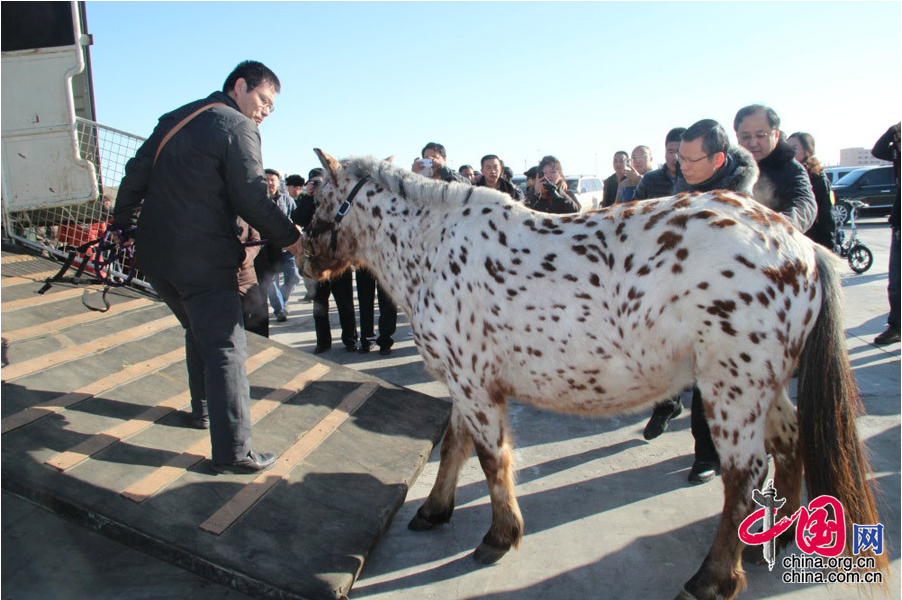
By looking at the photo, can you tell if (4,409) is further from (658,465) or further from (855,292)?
(855,292)

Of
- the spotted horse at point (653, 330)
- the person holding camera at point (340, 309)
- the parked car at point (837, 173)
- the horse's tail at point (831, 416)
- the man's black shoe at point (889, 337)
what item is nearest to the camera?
the spotted horse at point (653, 330)

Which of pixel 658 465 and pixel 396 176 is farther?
pixel 658 465

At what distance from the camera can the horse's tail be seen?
2441 millimetres

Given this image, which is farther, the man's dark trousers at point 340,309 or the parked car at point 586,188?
the parked car at point 586,188

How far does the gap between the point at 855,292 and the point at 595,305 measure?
8489mm

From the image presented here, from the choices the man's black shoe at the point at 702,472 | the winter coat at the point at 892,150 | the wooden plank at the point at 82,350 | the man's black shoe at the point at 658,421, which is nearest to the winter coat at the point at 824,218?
the winter coat at the point at 892,150

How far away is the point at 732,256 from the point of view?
2291mm

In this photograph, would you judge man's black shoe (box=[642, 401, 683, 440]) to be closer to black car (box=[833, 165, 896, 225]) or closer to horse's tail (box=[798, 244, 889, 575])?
horse's tail (box=[798, 244, 889, 575])

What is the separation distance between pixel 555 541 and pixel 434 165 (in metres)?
4.62

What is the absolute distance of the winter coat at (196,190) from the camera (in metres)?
2.98

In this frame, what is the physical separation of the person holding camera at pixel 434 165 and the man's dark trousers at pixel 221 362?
3.29 m

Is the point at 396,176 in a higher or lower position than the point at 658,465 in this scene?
higher

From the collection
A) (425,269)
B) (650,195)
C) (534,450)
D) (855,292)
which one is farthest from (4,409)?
(855,292)

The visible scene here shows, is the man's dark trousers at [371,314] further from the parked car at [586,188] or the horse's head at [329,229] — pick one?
the parked car at [586,188]
